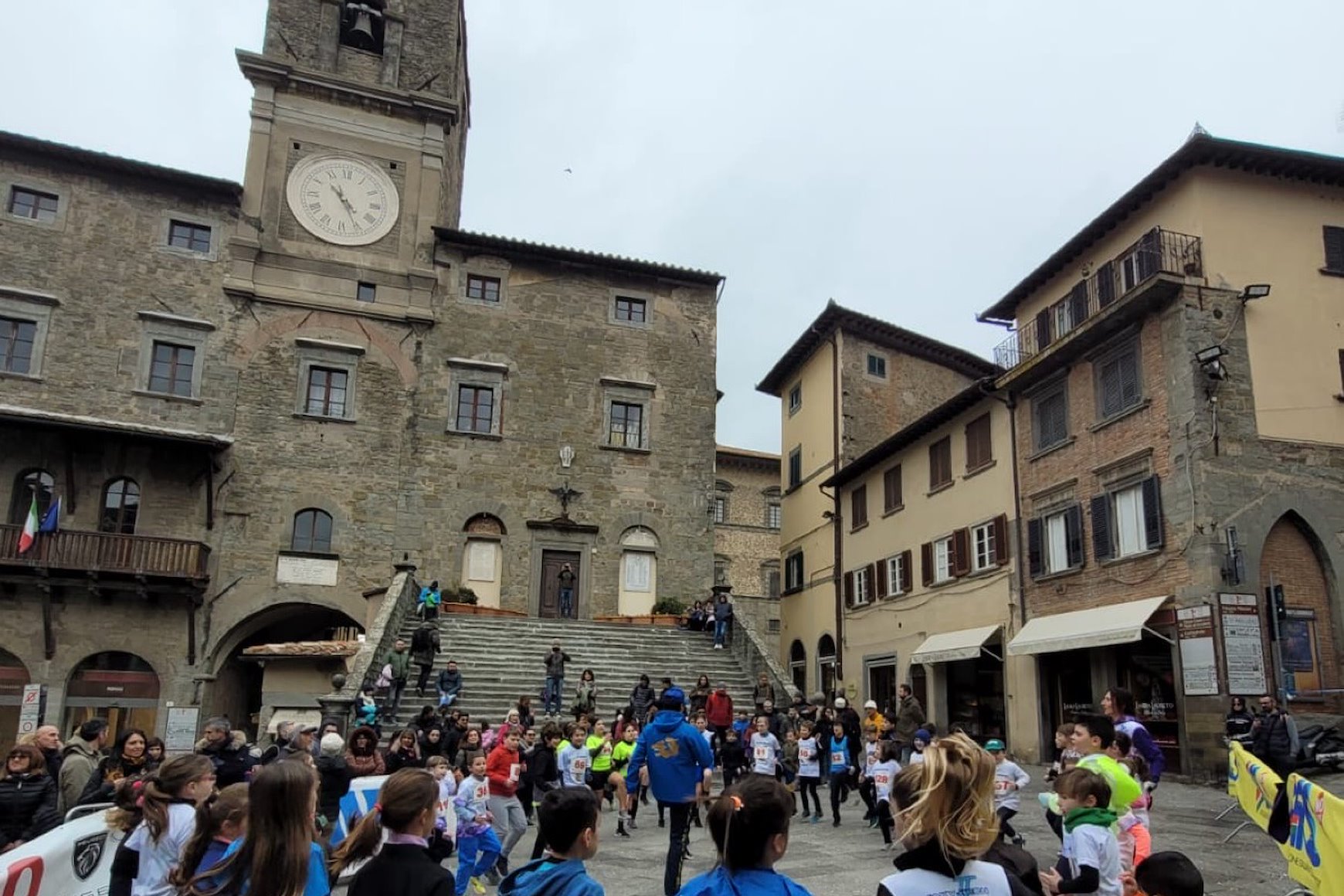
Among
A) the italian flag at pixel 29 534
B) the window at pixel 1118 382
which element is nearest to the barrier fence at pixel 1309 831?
the window at pixel 1118 382

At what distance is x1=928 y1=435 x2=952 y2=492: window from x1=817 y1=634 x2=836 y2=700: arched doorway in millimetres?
7608

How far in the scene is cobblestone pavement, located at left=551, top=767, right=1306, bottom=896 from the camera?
9.46 metres

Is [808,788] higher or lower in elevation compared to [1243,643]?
lower

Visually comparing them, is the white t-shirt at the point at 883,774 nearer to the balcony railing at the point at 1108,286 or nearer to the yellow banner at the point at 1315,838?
the yellow banner at the point at 1315,838

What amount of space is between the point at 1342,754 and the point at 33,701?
27531mm

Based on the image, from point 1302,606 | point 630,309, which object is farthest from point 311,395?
→ point 1302,606

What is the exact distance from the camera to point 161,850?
4906mm

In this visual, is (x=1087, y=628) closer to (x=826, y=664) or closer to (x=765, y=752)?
(x=765, y=752)

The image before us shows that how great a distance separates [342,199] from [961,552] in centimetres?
2080

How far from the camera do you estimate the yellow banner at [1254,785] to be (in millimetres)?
8531

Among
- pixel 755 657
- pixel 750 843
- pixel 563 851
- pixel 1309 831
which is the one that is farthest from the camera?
pixel 755 657

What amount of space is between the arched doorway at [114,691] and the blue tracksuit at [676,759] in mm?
21872

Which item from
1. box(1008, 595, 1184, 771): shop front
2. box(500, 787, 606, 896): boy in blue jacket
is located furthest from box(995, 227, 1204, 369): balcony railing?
box(500, 787, 606, 896): boy in blue jacket

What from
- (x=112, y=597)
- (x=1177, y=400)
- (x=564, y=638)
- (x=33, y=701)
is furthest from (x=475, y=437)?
(x=1177, y=400)
